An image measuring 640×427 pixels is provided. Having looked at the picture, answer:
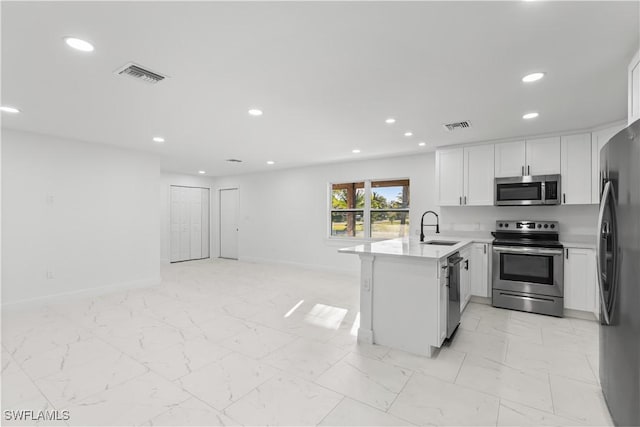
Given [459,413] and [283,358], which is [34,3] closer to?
[283,358]

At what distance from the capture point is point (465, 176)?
4.70 metres

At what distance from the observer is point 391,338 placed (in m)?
2.93

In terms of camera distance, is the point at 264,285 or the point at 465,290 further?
the point at 264,285

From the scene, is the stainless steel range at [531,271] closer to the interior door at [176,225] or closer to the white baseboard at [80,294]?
the white baseboard at [80,294]

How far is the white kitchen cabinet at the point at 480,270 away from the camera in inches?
170

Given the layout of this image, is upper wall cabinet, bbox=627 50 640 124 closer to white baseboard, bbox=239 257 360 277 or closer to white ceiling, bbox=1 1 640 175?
white ceiling, bbox=1 1 640 175

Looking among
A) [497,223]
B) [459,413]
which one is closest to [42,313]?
[459,413]

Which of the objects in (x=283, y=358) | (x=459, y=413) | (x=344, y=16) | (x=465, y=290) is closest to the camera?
(x=344, y=16)

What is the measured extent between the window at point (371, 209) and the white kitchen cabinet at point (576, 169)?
234 cm

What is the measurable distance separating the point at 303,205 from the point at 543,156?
452cm

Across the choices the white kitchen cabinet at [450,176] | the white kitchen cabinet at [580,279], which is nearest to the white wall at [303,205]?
the white kitchen cabinet at [450,176]

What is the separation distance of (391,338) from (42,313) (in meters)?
4.36

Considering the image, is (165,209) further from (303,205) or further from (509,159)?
(509,159)

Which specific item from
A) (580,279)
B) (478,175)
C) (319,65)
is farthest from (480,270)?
(319,65)
